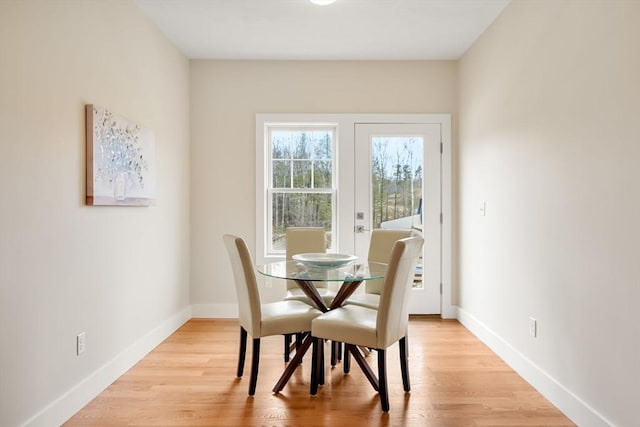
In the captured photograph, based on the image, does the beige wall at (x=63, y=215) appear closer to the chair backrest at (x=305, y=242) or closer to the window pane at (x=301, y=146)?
the chair backrest at (x=305, y=242)

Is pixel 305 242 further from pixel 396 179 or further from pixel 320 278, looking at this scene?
pixel 396 179

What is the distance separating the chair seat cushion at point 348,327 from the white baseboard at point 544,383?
3.64 ft

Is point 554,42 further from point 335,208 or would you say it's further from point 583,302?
point 335,208

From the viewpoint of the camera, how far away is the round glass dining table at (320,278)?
2.48m

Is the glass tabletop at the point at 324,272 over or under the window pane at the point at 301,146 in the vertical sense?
under

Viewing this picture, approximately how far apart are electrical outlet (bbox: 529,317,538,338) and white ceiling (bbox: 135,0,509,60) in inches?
90.4

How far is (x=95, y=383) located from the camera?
→ 2.49 meters

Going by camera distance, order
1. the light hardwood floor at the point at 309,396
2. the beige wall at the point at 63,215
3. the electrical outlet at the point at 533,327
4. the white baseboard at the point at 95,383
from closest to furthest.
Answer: the beige wall at the point at 63,215
the white baseboard at the point at 95,383
the light hardwood floor at the point at 309,396
the electrical outlet at the point at 533,327

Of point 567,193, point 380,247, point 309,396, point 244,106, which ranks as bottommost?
point 309,396

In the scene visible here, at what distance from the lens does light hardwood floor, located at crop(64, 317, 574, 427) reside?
2.21 metres

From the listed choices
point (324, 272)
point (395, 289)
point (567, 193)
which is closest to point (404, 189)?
point (324, 272)

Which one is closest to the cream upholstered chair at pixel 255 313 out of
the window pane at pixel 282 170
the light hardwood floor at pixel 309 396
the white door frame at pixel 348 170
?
Result: the light hardwood floor at pixel 309 396

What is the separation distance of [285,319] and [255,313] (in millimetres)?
192

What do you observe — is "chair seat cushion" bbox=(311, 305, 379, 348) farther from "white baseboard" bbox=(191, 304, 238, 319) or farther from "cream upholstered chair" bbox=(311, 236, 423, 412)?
"white baseboard" bbox=(191, 304, 238, 319)
